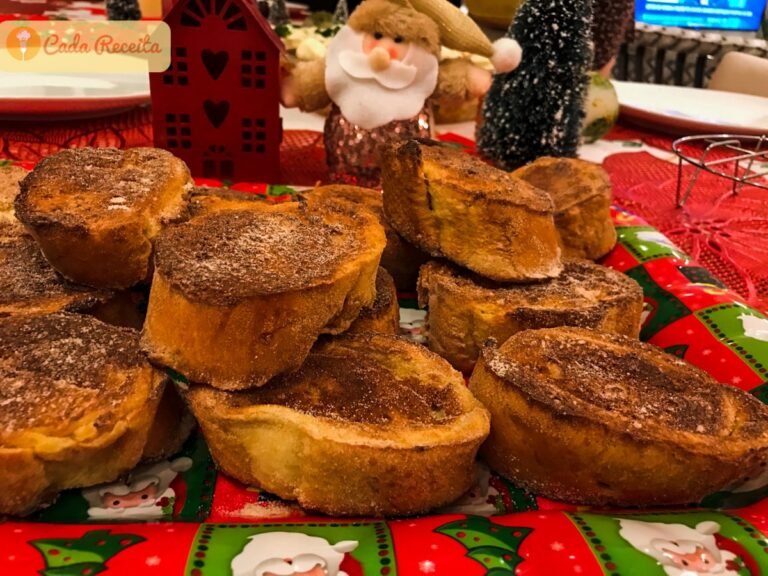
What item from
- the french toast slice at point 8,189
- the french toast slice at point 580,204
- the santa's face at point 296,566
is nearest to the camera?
the santa's face at point 296,566

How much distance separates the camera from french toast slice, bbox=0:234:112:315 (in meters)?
1.11

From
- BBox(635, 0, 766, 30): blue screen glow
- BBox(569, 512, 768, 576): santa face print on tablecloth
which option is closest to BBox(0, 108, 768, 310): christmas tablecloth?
BBox(569, 512, 768, 576): santa face print on tablecloth

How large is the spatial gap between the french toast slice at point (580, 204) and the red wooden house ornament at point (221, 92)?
0.73 meters

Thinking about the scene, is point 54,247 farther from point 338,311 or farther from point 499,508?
point 499,508

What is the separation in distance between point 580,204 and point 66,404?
1.12 meters

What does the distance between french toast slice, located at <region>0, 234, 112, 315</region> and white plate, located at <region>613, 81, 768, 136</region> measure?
2.17 meters

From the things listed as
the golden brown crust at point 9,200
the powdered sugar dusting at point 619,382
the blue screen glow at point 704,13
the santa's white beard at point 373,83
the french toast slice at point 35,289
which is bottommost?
the powdered sugar dusting at point 619,382

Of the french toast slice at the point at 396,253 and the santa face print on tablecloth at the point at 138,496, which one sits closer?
the santa face print on tablecloth at the point at 138,496

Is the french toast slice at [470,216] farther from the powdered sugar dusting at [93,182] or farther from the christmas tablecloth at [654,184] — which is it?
the christmas tablecloth at [654,184]

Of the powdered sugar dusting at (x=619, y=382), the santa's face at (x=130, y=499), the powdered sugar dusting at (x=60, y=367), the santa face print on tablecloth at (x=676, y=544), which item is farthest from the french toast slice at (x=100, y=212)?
the santa face print on tablecloth at (x=676, y=544)

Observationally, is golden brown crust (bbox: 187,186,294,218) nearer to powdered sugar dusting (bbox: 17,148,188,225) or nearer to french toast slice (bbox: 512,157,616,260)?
powdered sugar dusting (bbox: 17,148,188,225)

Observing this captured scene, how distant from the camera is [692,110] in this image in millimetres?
2662

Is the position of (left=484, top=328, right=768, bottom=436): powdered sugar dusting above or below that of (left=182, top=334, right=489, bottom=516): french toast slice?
above

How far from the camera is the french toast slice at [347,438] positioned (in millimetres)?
917
